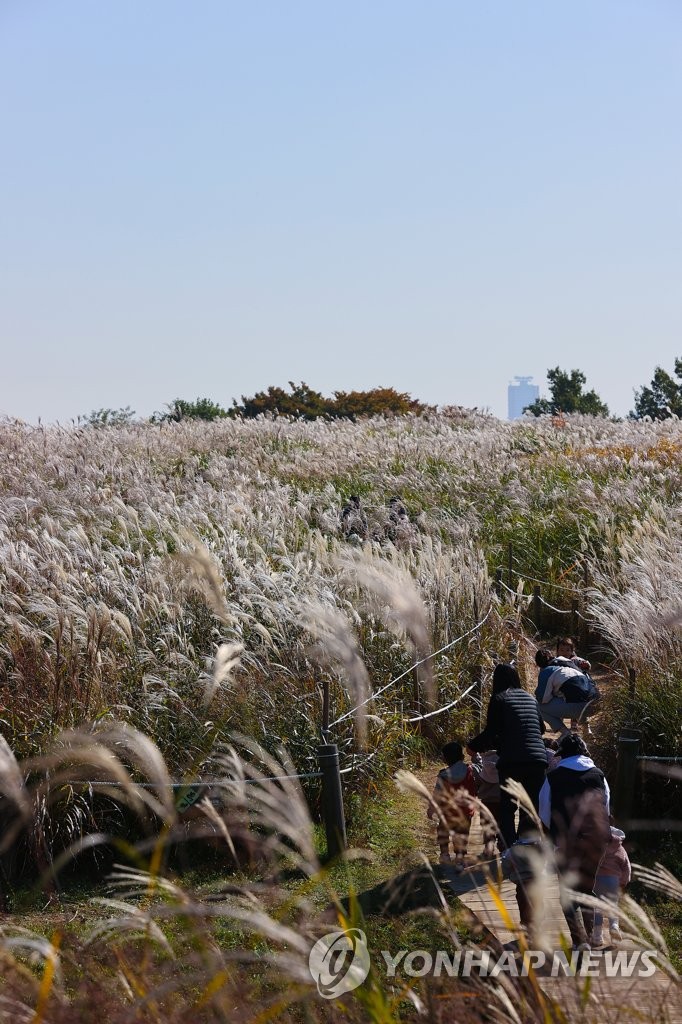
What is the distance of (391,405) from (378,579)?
34.7 meters

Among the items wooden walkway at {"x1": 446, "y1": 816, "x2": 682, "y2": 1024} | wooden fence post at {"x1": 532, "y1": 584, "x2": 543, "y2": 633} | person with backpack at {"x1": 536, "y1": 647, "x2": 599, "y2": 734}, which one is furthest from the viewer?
wooden fence post at {"x1": 532, "y1": 584, "x2": 543, "y2": 633}

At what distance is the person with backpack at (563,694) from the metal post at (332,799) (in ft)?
7.25

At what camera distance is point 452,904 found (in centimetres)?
589

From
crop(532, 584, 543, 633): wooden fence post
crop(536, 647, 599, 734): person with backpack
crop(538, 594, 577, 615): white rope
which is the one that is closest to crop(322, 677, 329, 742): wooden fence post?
crop(536, 647, 599, 734): person with backpack

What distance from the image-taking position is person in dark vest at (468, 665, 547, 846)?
6.10 m

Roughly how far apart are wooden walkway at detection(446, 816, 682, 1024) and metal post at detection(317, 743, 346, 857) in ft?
2.73

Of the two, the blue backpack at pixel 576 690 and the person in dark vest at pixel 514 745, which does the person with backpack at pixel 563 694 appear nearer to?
the blue backpack at pixel 576 690

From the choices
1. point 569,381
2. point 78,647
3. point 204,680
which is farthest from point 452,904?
point 569,381

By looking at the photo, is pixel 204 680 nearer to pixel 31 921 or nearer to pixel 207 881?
pixel 207 881

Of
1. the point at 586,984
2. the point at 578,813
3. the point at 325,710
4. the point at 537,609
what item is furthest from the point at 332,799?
the point at 537,609

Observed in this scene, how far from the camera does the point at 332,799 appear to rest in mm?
6293

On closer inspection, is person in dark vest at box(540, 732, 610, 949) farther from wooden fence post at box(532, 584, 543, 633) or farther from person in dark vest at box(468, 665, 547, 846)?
wooden fence post at box(532, 584, 543, 633)

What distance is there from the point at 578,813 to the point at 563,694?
292cm

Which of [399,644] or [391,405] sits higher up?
[391,405]
